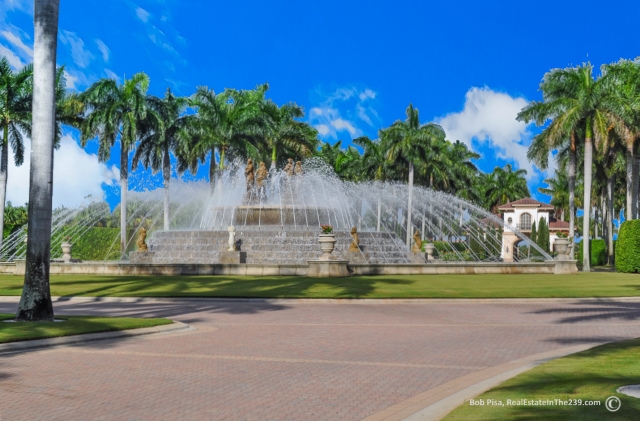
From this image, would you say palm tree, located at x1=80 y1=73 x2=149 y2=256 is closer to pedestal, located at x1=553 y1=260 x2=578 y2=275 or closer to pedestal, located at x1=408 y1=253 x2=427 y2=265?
pedestal, located at x1=408 y1=253 x2=427 y2=265

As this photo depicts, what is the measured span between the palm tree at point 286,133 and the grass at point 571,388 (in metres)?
58.7

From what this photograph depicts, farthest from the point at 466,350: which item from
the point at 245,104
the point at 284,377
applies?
the point at 245,104

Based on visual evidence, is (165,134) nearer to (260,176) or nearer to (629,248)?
(260,176)

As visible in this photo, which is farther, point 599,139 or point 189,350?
point 599,139

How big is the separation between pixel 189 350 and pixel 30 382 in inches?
133

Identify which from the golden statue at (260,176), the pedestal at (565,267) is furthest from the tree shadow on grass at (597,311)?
the golden statue at (260,176)

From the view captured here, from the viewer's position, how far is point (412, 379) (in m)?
9.20

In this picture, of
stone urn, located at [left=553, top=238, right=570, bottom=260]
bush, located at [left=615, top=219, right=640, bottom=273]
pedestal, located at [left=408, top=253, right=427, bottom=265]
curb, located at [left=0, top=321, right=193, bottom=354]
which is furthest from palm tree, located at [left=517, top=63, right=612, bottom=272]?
curb, located at [left=0, top=321, right=193, bottom=354]

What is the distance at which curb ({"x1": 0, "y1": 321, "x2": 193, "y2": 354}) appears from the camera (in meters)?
11.5

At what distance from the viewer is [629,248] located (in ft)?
134

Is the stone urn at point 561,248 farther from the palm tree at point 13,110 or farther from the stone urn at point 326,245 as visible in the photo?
the palm tree at point 13,110

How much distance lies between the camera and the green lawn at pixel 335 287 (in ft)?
76.6

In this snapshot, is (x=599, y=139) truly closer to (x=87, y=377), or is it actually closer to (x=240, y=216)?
(x=240, y=216)

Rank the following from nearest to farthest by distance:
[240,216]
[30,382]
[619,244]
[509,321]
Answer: [30,382] → [509,321] → [619,244] → [240,216]
